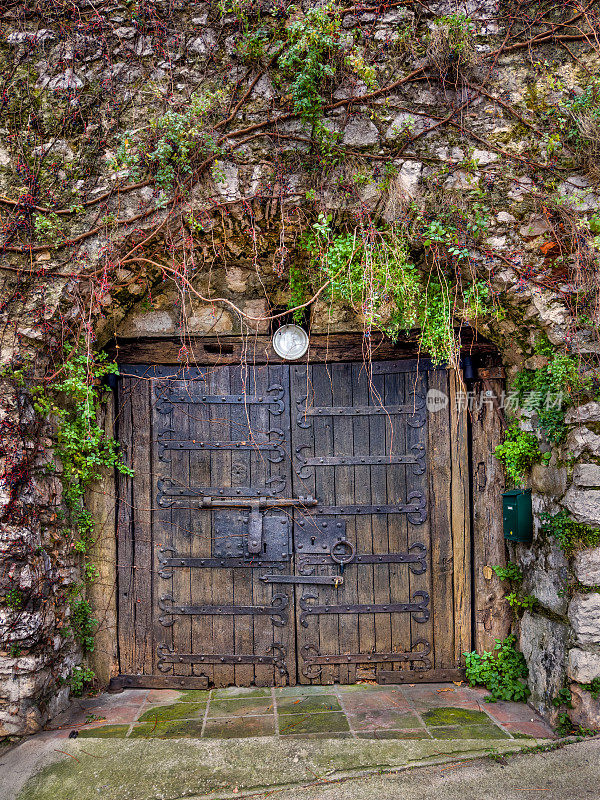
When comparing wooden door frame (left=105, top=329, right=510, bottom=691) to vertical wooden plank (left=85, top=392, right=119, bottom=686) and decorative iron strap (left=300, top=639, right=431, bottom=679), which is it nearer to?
vertical wooden plank (left=85, top=392, right=119, bottom=686)

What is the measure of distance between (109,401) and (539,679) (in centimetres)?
305

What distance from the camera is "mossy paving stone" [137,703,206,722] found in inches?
112

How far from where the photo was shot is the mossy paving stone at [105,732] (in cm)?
264

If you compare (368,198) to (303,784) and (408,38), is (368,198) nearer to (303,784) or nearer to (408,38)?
(408,38)

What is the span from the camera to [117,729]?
2.72 metres

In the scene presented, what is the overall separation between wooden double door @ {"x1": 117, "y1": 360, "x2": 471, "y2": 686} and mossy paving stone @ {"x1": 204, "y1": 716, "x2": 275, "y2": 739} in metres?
0.43

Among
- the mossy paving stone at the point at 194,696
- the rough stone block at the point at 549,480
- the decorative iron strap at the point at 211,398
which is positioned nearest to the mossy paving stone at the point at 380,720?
the mossy paving stone at the point at 194,696

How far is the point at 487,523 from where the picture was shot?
327cm

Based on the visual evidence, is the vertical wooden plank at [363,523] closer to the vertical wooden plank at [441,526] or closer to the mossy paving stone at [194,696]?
the vertical wooden plank at [441,526]

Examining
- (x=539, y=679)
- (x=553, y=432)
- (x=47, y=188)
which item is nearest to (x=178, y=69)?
(x=47, y=188)

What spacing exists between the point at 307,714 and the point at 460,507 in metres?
1.53

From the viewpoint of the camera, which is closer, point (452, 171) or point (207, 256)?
point (452, 171)

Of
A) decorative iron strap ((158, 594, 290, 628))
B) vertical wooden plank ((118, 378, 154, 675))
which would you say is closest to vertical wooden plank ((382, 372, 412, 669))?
decorative iron strap ((158, 594, 290, 628))

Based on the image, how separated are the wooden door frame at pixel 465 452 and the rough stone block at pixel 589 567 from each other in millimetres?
658
